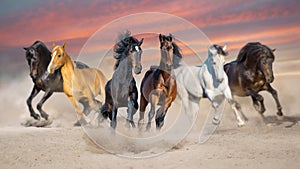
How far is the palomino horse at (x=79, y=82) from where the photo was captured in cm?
527

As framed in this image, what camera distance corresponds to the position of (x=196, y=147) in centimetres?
418

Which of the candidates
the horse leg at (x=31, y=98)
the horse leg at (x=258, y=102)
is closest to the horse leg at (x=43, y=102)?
the horse leg at (x=31, y=98)

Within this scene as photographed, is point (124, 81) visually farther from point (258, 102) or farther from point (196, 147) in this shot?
point (258, 102)

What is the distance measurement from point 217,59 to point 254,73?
30.9 inches

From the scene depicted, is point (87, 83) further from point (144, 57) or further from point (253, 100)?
point (253, 100)

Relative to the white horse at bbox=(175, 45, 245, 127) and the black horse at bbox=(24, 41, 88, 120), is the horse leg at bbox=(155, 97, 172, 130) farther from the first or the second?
the black horse at bbox=(24, 41, 88, 120)

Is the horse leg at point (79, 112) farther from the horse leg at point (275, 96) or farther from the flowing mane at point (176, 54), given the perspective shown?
the horse leg at point (275, 96)

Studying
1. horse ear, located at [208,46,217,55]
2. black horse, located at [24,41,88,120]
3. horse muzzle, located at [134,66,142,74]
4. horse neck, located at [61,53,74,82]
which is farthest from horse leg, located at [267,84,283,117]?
horse neck, located at [61,53,74,82]

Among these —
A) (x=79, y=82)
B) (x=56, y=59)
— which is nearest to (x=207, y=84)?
(x=79, y=82)

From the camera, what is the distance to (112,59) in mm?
4285

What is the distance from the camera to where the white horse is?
470 centimetres

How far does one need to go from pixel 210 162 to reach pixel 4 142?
217 cm

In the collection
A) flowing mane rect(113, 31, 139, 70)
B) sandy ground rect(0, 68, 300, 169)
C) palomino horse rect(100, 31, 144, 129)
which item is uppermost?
flowing mane rect(113, 31, 139, 70)

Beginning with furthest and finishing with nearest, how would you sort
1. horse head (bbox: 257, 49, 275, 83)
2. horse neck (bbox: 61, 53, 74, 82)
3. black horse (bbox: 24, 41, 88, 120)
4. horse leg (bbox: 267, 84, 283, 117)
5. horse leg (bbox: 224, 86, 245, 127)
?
black horse (bbox: 24, 41, 88, 120)
horse neck (bbox: 61, 53, 74, 82)
horse leg (bbox: 267, 84, 283, 117)
horse head (bbox: 257, 49, 275, 83)
horse leg (bbox: 224, 86, 245, 127)
